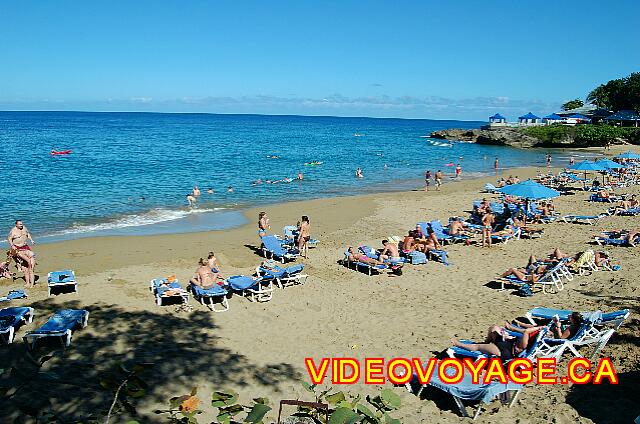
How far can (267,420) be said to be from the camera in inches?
223

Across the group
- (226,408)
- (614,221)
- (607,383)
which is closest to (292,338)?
(607,383)

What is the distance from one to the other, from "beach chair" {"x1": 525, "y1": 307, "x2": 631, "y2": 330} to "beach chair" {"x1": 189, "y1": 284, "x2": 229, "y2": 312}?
5508 millimetres

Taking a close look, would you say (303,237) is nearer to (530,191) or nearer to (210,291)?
(210,291)

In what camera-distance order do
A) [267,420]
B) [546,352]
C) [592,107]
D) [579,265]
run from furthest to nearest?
[592,107]
[579,265]
[546,352]
[267,420]

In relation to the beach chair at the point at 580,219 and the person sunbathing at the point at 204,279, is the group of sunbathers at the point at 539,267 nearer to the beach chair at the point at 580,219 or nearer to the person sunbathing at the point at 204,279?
the beach chair at the point at 580,219

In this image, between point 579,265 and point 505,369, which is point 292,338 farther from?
point 579,265

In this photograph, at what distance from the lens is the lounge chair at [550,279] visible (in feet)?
34.3

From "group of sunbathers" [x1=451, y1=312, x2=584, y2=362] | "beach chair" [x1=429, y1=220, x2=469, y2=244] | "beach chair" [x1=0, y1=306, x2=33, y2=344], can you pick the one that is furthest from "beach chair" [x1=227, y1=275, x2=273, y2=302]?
"beach chair" [x1=429, y1=220, x2=469, y2=244]

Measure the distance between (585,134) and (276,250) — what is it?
182ft

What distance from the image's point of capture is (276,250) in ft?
44.3

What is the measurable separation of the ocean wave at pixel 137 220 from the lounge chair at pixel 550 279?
1366 cm

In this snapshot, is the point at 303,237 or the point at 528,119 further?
the point at 528,119

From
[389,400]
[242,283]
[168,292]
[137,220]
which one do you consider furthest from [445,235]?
[389,400]

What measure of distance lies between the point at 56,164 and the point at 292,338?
37.4 m
